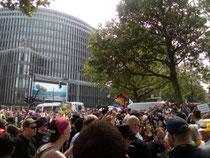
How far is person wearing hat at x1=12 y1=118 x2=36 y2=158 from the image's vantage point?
3613 millimetres

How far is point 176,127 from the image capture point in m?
2.46

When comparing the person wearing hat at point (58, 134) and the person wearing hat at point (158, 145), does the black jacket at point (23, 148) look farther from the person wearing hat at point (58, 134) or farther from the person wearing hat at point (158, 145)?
the person wearing hat at point (158, 145)

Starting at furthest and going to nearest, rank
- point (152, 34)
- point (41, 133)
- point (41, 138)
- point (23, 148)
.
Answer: point (152, 34), point (41, 133), point (41, 138), point (23, 148)

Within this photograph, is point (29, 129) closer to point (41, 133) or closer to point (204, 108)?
point (41, 133)

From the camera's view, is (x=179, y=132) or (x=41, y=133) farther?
(x=41, y=133)

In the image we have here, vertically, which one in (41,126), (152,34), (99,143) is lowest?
(41,126)

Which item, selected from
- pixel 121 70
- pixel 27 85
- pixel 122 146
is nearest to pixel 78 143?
pixel 122 146

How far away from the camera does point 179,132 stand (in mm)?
2424

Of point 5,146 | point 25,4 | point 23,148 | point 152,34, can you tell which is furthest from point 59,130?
point 152,34

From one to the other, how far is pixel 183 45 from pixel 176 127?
14214 millimetres

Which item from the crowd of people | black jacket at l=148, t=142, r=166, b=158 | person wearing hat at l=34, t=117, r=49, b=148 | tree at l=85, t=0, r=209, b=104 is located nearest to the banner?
the crowd of people

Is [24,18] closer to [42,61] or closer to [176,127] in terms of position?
[42,61]

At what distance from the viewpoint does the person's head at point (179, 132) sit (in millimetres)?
2371

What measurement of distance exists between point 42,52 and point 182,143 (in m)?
78.5
